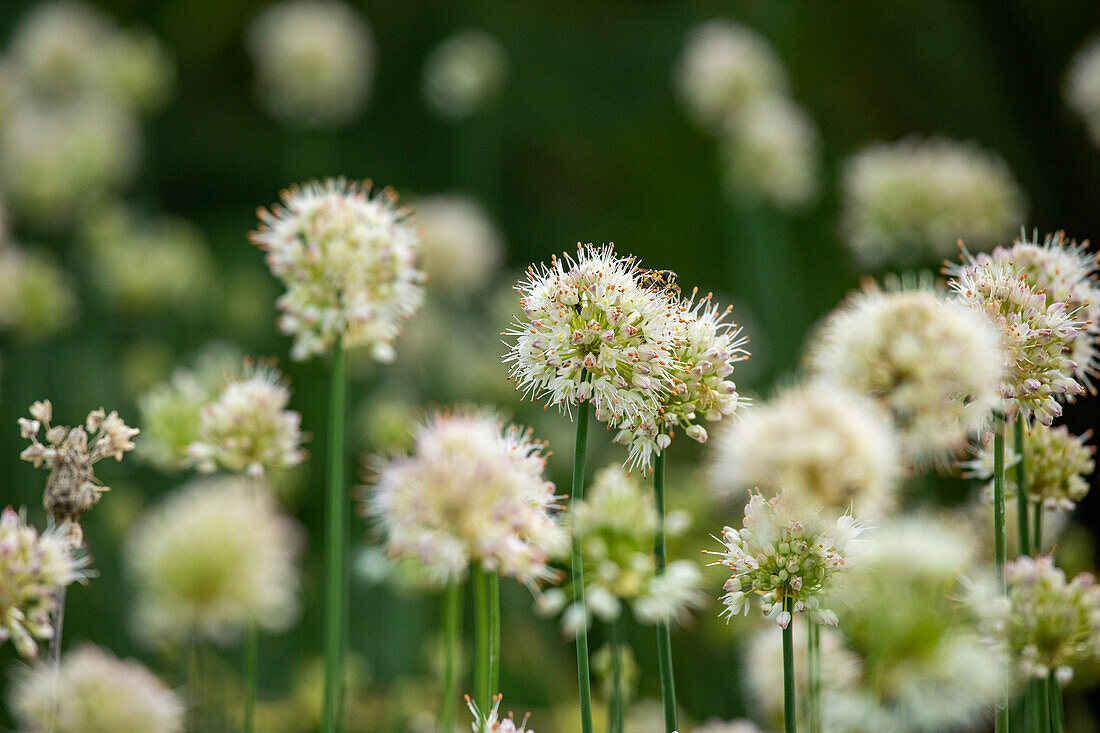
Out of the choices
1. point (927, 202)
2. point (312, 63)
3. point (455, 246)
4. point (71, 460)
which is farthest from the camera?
point (312, 63)

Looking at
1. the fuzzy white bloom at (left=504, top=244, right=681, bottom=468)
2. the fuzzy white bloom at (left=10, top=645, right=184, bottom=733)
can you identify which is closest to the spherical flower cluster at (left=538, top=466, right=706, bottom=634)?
the fuzzy white bloom at (left=504, top=244, right=681, bottom=468)

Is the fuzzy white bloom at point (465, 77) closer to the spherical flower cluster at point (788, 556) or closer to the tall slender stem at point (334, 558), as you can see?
the tall slender stem at point (334, 558)

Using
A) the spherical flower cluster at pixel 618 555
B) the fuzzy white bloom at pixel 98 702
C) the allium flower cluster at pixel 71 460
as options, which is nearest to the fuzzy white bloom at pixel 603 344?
the spherical flower cluster at pixel 618 555

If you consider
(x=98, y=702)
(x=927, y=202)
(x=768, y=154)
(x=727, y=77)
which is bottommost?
(x=98, y=702)

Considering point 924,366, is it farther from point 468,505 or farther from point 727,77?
point 727,77

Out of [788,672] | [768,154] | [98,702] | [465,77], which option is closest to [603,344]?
[788,672]
